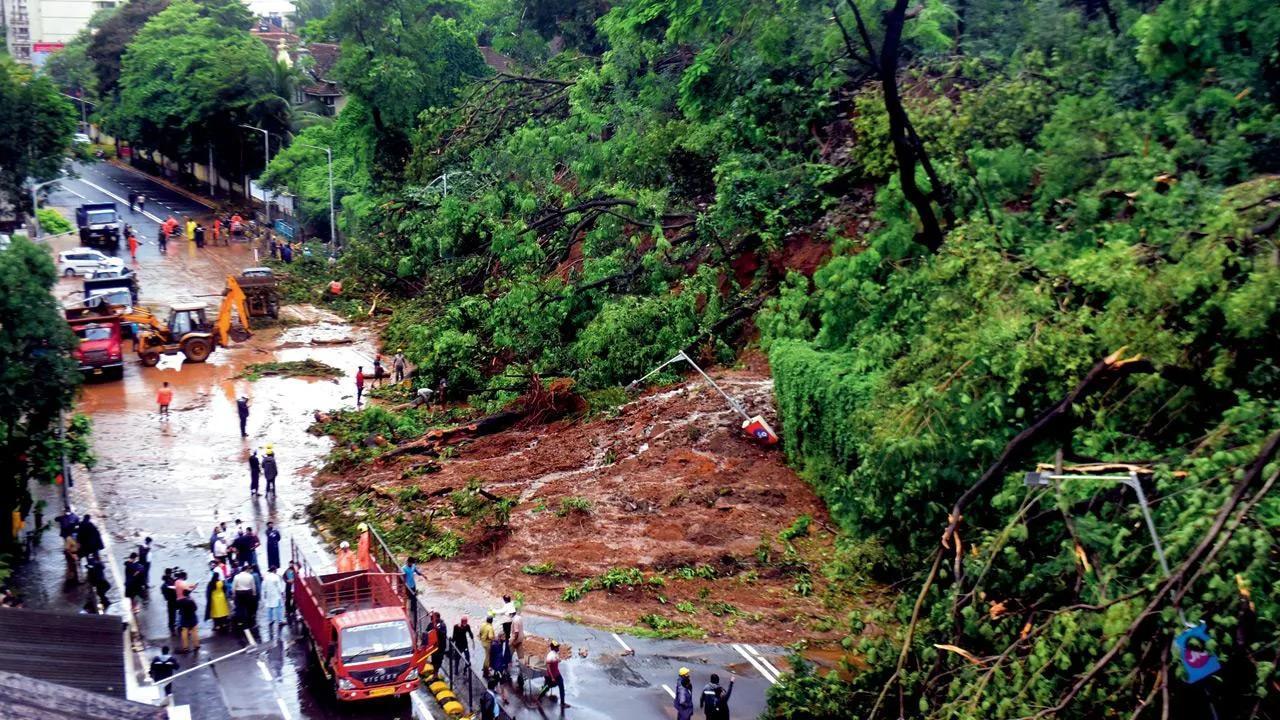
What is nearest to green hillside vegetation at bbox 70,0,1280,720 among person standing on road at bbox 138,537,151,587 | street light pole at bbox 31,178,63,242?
person standing on road at bbox 138,537,151,587

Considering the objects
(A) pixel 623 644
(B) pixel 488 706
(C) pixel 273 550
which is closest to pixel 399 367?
(C) pixel 273 550

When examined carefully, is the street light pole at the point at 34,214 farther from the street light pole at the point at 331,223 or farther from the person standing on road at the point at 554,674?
the person standing on road at the point at 554,674

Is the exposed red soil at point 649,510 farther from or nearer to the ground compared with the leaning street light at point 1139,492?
nearer to the ground

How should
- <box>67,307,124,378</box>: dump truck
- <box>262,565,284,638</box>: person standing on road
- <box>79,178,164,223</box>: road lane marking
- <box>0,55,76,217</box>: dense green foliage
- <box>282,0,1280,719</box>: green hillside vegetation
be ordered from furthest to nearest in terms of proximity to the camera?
<box>79,178,164,223</box>: road lane marking → <box>0,55,76,217</box>: dense green foliage → <box>67,307,124,378</box>: dump truck → <box>262,565,284,638</box>: person standing on road → <box>282,0,1280,719</box>: green hillside vegetation

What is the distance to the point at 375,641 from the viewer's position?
19.4 m

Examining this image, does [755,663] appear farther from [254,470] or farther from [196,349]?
[196,349]

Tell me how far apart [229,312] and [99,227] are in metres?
19.8

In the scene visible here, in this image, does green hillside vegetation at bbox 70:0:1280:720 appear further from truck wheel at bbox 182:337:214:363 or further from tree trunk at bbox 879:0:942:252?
truck wheel at bbox 182:337:214:363

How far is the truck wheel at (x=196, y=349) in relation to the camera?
4184 cm

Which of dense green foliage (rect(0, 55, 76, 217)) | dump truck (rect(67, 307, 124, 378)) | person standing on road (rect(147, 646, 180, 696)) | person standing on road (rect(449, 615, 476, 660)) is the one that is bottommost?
person standing on road (rect(147, 646, 180, 696))

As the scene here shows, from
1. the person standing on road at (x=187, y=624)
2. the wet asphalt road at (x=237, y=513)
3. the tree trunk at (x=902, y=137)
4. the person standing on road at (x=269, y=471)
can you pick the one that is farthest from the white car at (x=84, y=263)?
the tree trunk at (x=902, y=137)

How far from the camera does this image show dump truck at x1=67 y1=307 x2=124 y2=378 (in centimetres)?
3916

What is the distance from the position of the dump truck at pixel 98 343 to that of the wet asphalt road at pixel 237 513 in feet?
1.80

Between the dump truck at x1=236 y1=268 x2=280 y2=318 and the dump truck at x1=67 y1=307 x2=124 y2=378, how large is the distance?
6759mm
